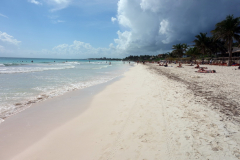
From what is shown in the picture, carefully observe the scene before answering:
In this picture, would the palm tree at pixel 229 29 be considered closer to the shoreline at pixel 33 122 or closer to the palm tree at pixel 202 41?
the palm tree at pixel 202 41

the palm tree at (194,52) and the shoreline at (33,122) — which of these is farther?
the palm tree at (194,52)

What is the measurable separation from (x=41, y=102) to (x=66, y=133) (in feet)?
11.7

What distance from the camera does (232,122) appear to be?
3643 millimetres

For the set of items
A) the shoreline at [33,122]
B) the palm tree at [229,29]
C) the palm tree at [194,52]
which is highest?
the palm tree at [229,29]

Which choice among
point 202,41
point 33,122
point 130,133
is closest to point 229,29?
point 202,41

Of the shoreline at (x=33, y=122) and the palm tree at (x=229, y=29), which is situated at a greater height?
the palm tree at (x=229, y=29)

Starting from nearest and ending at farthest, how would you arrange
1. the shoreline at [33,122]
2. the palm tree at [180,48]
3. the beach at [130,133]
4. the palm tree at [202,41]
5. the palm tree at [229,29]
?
the beach at [130,133] < the shoreline at [33,122] < the palm tree at [229,29] < the palm tree at [202,41] < the palm tree at [180,48]

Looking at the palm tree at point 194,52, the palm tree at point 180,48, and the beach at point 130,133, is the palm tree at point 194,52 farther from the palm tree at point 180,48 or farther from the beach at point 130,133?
the beach at point 130,133

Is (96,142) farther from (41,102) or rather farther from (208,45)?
(208,45)

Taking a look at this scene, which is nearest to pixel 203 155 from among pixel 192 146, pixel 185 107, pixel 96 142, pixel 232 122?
pixel 192 146

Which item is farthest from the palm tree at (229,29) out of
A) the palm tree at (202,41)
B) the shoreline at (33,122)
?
the shoreline at (33,122)

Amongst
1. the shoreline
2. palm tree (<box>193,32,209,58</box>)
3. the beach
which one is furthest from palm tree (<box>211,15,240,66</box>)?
the shoreline

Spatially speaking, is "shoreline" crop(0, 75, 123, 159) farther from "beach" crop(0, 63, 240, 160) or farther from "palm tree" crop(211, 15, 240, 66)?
"palm tree" crop(211, 15, 240, 66)

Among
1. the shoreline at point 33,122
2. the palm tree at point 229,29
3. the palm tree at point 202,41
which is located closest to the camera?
the shoreline at point 33,122
